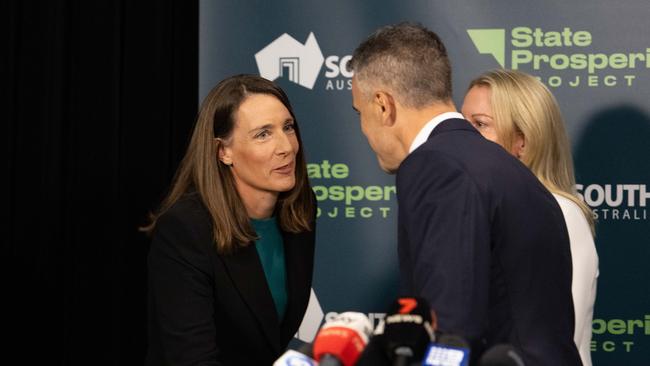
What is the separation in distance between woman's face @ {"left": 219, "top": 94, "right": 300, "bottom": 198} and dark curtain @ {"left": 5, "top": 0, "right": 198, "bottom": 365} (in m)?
1.37

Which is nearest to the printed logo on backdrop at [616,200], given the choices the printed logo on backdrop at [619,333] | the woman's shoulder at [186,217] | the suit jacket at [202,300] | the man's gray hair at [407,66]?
the printed logo on backdrop at [619,333]

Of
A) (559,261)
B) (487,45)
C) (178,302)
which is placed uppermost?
(487,45)

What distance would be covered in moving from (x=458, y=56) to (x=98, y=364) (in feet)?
6.24

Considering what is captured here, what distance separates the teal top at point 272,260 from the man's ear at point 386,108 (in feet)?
2.55

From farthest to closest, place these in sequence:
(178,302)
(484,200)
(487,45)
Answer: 1. (487,45)
2. (178,302)
3. (484,200)

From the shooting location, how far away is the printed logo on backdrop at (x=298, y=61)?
3.55m

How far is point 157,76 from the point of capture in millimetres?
3848

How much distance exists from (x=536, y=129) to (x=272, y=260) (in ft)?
2.85

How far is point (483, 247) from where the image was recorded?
166 cm

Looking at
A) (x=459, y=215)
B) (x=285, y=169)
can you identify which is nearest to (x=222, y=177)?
(x=285, y=169)

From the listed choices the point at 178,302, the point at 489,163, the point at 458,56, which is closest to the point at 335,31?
the point at 458,56

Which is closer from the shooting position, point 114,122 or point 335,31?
point 335,31

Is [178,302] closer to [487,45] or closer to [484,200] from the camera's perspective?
[484,200]

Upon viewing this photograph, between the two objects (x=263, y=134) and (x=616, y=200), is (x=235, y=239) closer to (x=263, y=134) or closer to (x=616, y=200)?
(x=263, y=134)
